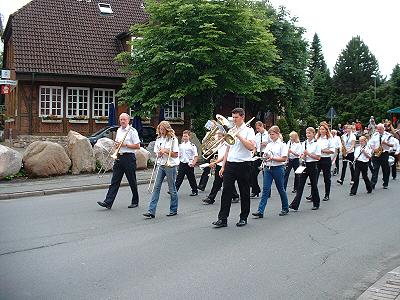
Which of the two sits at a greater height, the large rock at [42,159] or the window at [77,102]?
the window at [77,102]

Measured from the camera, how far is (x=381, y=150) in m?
17.5

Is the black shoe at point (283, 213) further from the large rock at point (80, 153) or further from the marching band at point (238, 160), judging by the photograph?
the large rock at point (80, 153)

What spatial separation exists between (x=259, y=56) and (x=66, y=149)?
1015 cm

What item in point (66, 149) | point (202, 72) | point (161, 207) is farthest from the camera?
point (202, 72)

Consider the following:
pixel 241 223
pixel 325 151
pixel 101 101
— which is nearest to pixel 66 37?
pixel 101 101

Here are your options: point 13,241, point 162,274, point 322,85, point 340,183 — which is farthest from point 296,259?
point 322,85

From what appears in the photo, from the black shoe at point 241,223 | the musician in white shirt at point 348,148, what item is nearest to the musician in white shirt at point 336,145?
the musician in white shirt at point 348,148

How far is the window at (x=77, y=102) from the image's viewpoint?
32.4 m

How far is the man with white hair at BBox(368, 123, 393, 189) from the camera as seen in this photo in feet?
57.0

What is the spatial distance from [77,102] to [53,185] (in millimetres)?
16953

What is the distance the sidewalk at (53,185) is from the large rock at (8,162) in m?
0.30

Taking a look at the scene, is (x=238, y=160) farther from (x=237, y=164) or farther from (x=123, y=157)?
(x=123, y=157)

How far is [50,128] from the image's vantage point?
1244 inches

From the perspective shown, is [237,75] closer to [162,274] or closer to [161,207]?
[161,207]
